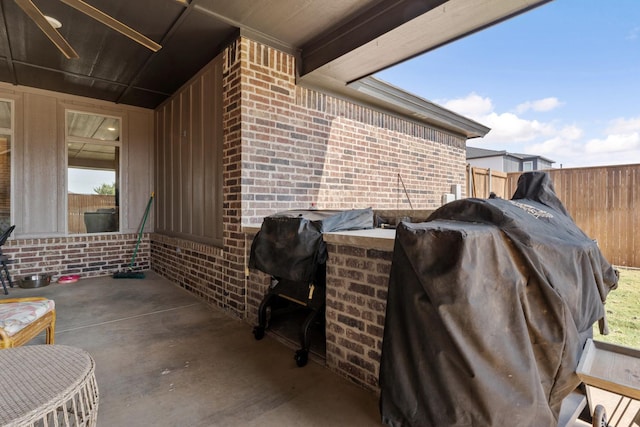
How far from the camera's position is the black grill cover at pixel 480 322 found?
1.13 meters

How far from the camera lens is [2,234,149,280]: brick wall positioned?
15.3 ft

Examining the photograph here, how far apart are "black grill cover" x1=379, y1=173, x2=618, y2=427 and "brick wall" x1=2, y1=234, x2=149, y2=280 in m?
5.64

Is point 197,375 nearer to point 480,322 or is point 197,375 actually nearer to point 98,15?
point 480,322

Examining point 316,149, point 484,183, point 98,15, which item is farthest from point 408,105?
point 98,15

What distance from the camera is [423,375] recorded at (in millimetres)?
1255

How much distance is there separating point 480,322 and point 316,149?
10.8 feet

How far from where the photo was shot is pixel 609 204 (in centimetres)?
527

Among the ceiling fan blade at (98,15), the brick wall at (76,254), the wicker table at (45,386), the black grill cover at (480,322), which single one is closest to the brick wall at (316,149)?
the ceiling fan blade at (98,15)

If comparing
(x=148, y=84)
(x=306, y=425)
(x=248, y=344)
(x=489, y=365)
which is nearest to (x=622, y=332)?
(x=489, y=365)

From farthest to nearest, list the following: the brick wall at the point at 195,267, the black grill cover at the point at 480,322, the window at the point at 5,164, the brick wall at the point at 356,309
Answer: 1. the window at the point at 5,164
2. the brick wall at the point at 195,267
3. the brick wall at the point at 356,309
4. the black grill cover at the point at 480,322

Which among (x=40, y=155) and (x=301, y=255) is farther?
(x=40, y=155)

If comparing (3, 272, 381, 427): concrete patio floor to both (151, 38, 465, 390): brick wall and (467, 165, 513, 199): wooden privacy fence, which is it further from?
(467, 165, 513, 199): wooden privacy fence

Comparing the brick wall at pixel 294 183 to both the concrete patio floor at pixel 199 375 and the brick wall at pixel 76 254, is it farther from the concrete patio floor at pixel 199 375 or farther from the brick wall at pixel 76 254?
the brick wall at pixel 76 254

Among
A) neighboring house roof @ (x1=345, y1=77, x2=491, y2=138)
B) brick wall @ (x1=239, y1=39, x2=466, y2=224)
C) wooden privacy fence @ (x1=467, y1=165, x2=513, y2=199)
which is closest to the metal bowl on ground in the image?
brick wall @ (x1=239, y1=39, x2=466, y2=224)
